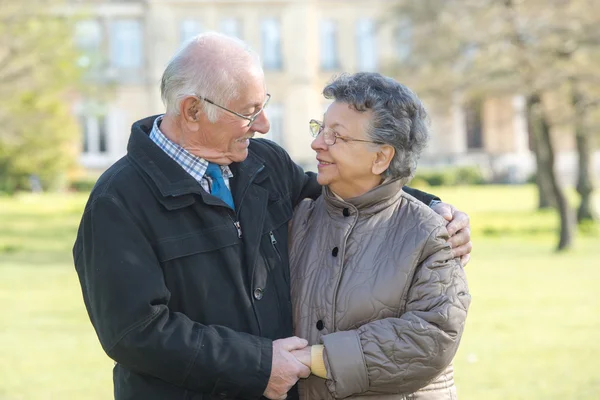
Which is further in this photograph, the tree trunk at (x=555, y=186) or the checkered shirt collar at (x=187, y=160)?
the tree trunk at (x=555, y=186)

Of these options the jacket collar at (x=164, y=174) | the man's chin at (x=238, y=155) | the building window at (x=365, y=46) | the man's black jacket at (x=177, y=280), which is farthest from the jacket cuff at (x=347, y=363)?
the building window at (x=365, y=46)

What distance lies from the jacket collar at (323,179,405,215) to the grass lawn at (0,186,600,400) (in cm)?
437

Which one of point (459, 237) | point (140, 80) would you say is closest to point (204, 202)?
point (459, 237)

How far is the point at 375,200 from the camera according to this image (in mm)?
3326

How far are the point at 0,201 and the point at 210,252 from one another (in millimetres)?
31902

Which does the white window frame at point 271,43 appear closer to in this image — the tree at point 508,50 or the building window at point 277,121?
the building window at point 277,121

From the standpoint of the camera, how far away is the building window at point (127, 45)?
160 feet

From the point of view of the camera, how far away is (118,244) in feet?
9.71

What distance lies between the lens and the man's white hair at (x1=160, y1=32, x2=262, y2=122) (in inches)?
126

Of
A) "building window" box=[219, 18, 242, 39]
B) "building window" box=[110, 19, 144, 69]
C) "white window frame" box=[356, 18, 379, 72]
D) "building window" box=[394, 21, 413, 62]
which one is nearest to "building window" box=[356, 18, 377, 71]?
"white window frame" box=[356, 18, 379, 72]

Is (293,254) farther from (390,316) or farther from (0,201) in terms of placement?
(0,201)

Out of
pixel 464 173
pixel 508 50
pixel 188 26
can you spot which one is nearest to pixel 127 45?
pixel 188 26

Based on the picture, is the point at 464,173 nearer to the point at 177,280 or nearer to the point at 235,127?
the point at 235,127

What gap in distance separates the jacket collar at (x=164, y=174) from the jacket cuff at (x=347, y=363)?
0.61m
